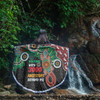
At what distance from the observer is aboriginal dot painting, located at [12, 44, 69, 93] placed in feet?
10.2

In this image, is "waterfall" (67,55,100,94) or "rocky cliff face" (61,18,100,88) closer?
"waterfall" (67,55,100,94)

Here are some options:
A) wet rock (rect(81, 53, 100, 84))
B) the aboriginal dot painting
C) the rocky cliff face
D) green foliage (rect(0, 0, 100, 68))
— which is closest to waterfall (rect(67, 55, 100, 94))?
wet rock (rect(81, 53, 100, 84))

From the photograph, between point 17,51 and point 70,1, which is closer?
point 17,51

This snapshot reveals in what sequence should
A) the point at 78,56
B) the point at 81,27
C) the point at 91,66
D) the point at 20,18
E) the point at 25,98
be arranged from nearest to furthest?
the point at 25,98 < the point at 20,18 < the point at 91,66 < the point at 78,56 < the point at 81,27

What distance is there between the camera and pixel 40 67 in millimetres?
3229

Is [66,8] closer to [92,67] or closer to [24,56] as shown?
[24,56]

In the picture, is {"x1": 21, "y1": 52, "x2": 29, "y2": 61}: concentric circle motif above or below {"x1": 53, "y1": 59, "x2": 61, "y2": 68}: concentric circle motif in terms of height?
above

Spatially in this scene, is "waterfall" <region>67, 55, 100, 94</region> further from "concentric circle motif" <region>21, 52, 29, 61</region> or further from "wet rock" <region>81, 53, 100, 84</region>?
"concentric circle motif" <region>21, 52, 29, 61</region>

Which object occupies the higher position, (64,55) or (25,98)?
(64,55)

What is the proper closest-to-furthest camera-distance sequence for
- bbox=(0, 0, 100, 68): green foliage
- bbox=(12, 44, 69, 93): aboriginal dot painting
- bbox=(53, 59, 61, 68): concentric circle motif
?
1. bbox=(12, 44, 69, 93): aboriginal dot painting
2. bbox=(53, 59, 61, 68): concentric circle motif
3. bbox=(0, 0, 100, 68): green foliage

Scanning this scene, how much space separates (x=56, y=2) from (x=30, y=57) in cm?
A: 403

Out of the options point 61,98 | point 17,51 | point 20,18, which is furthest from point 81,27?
point 61,98

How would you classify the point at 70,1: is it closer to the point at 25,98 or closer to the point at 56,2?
the point at 56,2

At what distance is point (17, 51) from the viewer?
3.29m
